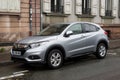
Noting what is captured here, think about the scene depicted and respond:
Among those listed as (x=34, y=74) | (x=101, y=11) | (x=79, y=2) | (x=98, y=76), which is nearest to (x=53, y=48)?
(x=34, y=74)

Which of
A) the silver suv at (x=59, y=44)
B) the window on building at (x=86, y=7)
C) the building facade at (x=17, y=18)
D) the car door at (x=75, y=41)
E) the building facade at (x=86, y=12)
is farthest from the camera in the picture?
the window on building at (x=86, y=7)

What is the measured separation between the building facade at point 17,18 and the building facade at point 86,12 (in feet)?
2.92

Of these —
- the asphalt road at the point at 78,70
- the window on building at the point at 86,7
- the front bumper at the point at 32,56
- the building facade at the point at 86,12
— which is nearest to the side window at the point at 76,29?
the asphalt road at the point at 78,70

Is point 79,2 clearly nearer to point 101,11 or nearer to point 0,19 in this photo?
point 101,11

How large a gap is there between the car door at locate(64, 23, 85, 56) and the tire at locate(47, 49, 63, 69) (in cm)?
43

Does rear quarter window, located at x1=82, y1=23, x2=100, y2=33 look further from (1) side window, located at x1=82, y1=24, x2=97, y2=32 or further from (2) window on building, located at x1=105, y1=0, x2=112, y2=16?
(2) window on building, located at x1=105, y1=0, x2=112, y2=16

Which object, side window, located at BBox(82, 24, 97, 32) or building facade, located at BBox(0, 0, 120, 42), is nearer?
side window, located at BBox(82, 24, 97, 32)

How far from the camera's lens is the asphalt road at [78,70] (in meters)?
9.42

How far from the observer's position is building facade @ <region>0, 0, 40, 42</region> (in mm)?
16219

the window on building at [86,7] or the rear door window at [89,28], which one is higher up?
the window on building at [86,7]

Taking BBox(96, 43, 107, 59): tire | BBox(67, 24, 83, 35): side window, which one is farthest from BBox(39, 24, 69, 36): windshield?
BBox(96, 43, 107, 59): tire

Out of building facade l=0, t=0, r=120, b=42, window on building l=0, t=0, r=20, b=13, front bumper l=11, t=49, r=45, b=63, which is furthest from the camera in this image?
building facade l=0, t=0, r=120, b=42

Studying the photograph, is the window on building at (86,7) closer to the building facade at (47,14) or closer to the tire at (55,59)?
the building facade at (47,14)

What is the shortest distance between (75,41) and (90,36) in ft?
3.58
